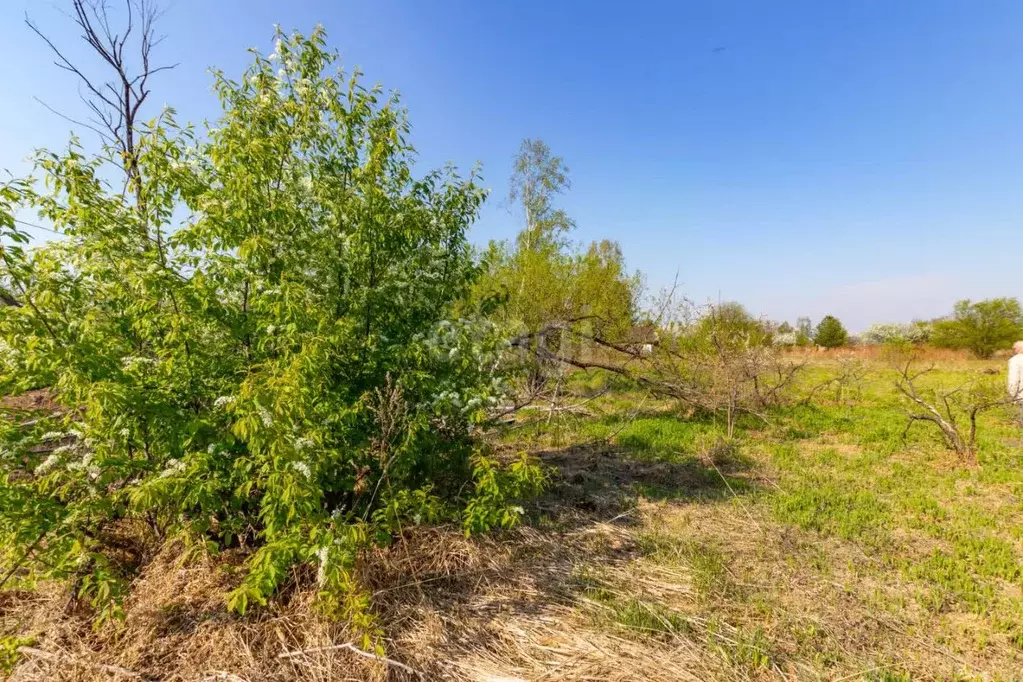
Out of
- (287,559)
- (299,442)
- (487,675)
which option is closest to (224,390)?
(299,442)

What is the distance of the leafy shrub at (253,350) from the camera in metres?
3.07

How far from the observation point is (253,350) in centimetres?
401

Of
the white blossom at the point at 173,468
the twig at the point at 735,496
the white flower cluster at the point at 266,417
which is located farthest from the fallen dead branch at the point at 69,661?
the twig at the point at 735,496

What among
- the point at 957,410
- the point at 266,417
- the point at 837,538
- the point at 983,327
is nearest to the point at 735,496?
the point at 837,538

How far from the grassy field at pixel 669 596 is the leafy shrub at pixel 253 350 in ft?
1.32

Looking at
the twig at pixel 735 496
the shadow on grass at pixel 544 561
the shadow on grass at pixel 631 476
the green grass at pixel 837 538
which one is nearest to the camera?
the green grass at pixel 837 538

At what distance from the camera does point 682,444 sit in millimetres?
8602

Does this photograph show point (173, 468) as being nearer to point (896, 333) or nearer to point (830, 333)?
point (830, 333)

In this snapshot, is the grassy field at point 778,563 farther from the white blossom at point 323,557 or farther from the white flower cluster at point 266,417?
the white flower cluster at point 266,417

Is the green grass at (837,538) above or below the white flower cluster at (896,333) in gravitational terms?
below

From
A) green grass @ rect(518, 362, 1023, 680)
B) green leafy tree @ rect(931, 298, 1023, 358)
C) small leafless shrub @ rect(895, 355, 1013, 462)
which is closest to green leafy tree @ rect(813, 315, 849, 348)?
green leafy tree @ rect(931, 298, 1023, 358)

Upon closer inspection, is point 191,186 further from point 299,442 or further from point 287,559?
point 287,559

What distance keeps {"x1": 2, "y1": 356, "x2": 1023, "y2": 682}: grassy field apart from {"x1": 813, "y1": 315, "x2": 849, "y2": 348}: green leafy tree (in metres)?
→ 30.2

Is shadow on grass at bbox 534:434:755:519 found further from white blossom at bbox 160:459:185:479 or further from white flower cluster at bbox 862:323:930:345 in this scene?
white flower cluster at bbox 862:323:930:345
